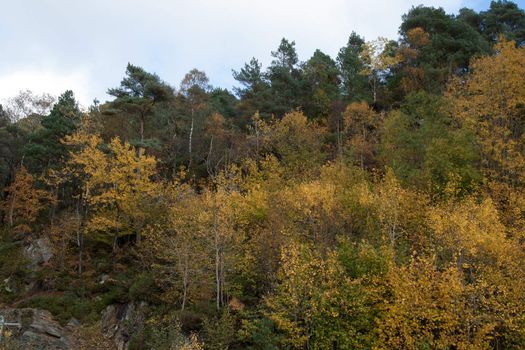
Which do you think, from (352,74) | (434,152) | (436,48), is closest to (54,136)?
(434,152)

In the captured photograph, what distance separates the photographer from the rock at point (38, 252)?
3494 centimetres

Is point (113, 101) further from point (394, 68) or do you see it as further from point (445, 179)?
point (394, 68)

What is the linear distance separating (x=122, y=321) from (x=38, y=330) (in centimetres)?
469

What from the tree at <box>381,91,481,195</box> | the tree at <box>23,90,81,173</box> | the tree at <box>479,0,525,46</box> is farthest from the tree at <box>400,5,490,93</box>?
the tree at <box>23,90,81,173</box>

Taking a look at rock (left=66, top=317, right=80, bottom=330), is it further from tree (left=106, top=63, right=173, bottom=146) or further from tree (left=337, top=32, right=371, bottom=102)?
tree (left=337, top=32, right=371, bottom=102)

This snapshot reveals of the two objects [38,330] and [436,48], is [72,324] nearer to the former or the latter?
[38,330]

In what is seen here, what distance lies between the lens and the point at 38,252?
35594 millimetres

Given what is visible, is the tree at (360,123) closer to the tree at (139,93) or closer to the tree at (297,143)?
the tree at (297,143)

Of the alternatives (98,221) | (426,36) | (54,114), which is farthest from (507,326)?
(426,36)

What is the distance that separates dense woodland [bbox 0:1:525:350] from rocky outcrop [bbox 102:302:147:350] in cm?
37

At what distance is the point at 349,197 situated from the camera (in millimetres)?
29078

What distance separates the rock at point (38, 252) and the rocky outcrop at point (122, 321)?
350 inches

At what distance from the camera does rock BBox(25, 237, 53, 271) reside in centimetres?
3494

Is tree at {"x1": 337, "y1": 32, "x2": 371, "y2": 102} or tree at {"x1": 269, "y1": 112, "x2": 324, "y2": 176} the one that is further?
tree at {"x1": 337, "y1": 32, "x2": 371, "y2": 102}
